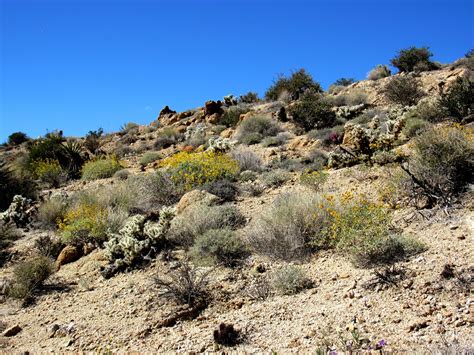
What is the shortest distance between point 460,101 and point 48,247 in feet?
35.7

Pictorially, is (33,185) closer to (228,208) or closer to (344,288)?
(228,208)

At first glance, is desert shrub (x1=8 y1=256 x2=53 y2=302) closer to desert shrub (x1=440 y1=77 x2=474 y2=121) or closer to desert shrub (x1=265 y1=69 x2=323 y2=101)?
desert shrub (x1=440 y1=77 x2=474 y2=121)

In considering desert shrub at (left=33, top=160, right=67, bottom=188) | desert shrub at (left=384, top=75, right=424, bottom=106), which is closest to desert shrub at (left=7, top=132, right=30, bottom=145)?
desert shrub at (left=33, top=160, right=67, bottom=188)

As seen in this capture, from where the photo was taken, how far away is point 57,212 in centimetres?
959

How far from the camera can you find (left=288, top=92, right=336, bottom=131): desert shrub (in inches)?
598

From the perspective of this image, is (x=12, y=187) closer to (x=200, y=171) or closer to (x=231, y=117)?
(x=200, y=171)

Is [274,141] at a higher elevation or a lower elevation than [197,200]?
higher

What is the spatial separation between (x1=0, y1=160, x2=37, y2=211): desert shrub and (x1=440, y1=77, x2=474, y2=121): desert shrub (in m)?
12.8

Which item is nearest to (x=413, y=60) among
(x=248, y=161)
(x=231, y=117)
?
(x=231, y=117)

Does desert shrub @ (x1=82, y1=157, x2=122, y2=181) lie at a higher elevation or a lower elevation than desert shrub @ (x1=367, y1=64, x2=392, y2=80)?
lower

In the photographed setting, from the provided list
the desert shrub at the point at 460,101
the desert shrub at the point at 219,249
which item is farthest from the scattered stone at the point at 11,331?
the desert shrub at the point at 460,101

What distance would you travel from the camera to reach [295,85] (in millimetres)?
22953

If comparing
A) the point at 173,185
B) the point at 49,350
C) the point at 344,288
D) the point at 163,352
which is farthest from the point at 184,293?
the point at 173,185

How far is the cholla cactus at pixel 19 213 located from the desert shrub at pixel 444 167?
917 cm
